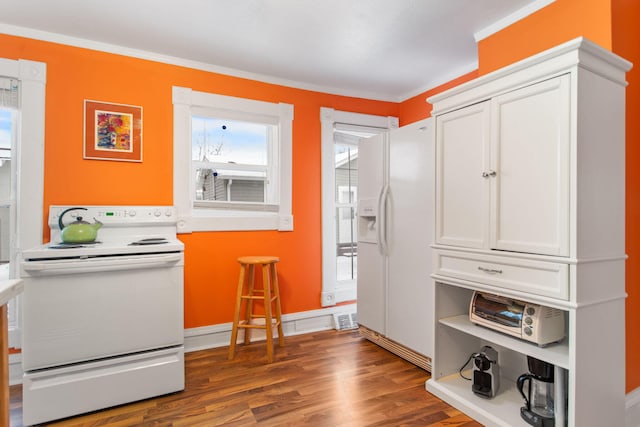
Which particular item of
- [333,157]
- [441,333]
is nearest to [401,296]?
[441,333]

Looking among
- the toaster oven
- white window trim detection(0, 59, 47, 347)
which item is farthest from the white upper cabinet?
white window trim detection(0, 59, 47, 347)

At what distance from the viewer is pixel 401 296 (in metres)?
2.68

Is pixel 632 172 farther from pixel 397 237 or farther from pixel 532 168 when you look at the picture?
pixel 397 237

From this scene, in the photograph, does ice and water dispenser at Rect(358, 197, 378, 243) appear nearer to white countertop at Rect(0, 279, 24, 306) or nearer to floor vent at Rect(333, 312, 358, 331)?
floor vent at Rect(333, 312, 358, 331)

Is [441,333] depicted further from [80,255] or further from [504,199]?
[80,255]

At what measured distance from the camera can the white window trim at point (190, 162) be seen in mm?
2855

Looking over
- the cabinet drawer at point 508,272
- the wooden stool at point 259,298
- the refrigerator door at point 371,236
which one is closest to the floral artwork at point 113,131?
the wooden stool at point 259,298

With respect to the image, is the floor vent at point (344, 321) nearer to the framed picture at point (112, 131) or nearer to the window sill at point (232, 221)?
the window sill at point (232, 221)

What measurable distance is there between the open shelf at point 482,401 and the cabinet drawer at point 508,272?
27.9 inches

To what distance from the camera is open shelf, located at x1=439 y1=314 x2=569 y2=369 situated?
160 centimetres

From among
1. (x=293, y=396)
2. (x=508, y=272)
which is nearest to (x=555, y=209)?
(x=508, y=272)

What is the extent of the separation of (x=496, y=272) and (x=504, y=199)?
39 centimetres

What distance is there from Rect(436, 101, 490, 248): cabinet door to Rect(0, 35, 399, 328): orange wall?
1.52 metres

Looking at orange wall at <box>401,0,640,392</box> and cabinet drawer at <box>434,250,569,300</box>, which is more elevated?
orange wall at <box>401,0,640,392</box>
